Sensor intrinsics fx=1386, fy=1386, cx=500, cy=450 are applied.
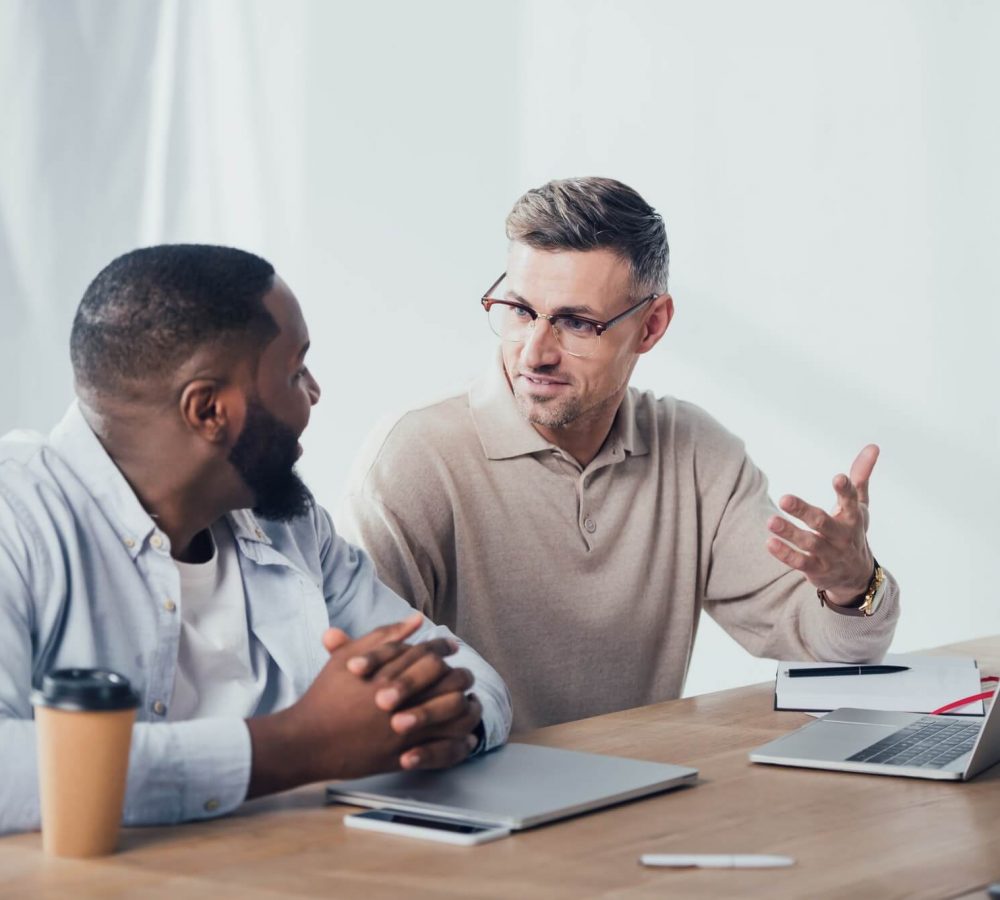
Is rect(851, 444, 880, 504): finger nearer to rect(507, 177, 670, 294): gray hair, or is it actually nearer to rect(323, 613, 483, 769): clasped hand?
rect(507, 177, 670, 294): gray hair

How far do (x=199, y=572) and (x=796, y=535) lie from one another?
845 mm

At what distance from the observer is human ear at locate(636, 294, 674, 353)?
2.33 m

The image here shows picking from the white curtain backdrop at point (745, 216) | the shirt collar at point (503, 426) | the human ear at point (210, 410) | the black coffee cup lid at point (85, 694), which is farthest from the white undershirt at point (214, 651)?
the white curtain backdrop at point (745, 216)

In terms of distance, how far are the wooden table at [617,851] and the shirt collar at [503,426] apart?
91 centimetres

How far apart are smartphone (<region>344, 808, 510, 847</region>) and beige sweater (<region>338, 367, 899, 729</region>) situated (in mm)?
895

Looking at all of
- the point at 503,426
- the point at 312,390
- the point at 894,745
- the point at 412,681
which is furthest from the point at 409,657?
the point at 503,426

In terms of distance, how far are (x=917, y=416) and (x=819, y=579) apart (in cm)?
220

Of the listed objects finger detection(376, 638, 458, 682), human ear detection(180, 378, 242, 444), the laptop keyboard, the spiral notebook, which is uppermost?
human ear detection(180, 378, 242, 444)

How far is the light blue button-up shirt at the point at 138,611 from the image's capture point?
119 cm

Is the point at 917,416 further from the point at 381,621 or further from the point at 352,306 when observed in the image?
the point at 381,621

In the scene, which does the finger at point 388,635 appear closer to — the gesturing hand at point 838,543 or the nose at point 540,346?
the gesturing hand at point 838,543

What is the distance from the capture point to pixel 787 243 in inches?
161

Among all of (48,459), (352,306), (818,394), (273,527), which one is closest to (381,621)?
(273,527)

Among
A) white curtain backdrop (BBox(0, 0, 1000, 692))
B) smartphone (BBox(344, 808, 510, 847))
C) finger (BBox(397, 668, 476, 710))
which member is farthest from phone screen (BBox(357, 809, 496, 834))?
white curtain backdrop (BBox(0, 0, 1000, 692))
